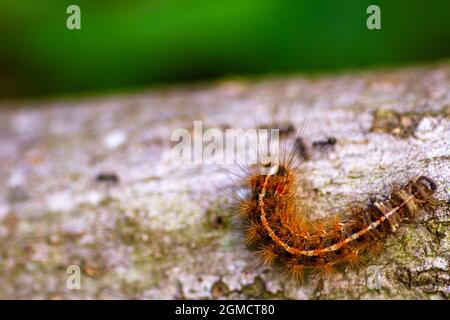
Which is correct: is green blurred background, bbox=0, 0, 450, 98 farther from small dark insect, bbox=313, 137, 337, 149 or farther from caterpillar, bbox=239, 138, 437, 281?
caterpillar, bbox=239, 138, 437, 281

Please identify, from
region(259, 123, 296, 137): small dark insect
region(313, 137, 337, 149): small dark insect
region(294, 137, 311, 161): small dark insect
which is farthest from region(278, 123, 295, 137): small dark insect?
region(313, 137, 337, 149): small dark insect

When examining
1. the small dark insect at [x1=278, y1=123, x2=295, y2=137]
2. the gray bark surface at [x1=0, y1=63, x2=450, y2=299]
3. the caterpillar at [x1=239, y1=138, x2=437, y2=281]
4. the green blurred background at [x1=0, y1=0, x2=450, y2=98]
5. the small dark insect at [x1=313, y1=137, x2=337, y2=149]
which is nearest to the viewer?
the caterpillar at [x1=239, y1=138, x2=437, y2=281]

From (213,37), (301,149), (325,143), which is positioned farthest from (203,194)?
(213,37)

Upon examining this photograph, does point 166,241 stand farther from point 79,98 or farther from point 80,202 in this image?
point 79,98

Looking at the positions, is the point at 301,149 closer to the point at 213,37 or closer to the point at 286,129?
the point at 286,129

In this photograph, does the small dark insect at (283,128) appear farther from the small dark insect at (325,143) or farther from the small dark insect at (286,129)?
the small dark insect at (325,143)
